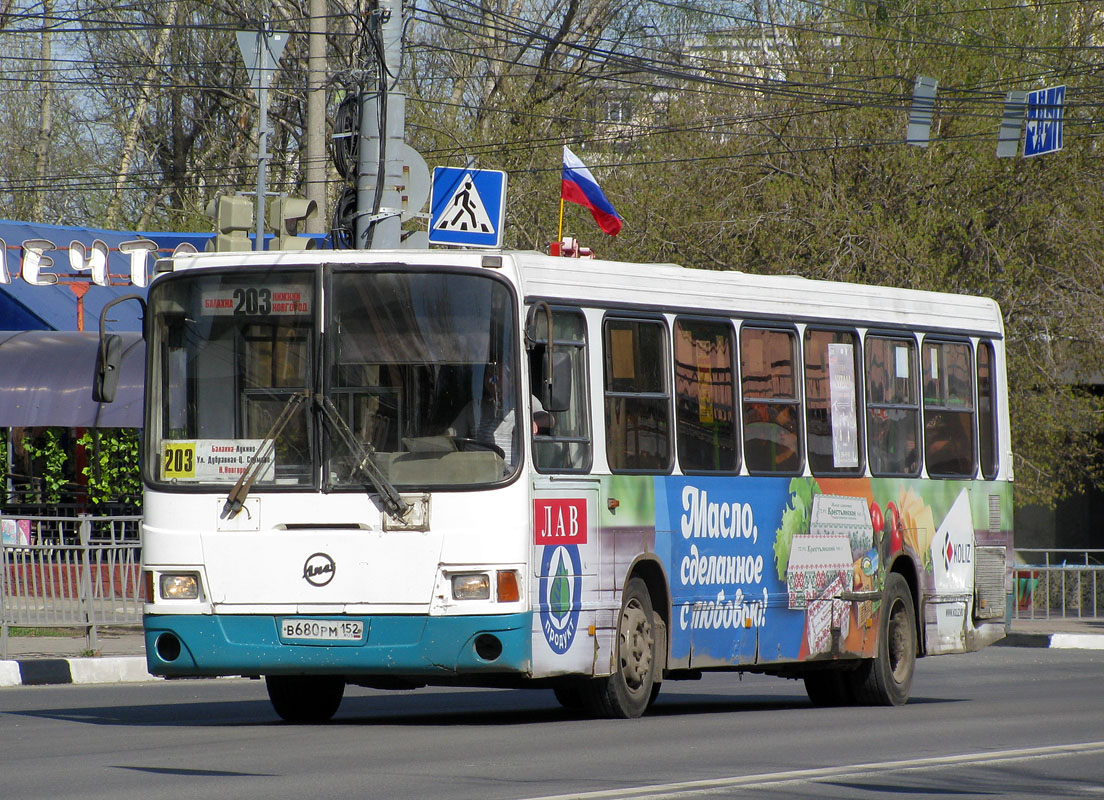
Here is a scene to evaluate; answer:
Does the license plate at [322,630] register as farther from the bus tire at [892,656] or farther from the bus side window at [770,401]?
the bus tire at [892,656]

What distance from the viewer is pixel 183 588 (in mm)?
10992

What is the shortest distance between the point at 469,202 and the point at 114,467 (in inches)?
536

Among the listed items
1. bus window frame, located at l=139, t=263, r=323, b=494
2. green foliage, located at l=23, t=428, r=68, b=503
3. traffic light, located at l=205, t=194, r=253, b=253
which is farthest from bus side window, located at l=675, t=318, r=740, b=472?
green foliage, located at l=23, t=428, r=68, b=503

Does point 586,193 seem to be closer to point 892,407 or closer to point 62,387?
point 892,407

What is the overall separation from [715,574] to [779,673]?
5.39 ft

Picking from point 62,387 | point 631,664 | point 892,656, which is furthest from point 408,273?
point 62,387

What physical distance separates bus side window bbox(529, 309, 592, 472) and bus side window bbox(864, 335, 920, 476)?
330 centimetres

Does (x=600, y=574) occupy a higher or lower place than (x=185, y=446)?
lower

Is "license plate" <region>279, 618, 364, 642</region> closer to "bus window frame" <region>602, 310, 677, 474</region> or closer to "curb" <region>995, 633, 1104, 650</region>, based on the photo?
"bus window frame" <region>602, 310, 677, 474</region>

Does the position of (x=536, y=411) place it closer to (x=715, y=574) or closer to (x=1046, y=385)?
(x=715, y=574)

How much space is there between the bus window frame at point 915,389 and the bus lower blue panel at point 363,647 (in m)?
4.24

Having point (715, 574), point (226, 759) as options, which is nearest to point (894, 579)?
point (715, 574)

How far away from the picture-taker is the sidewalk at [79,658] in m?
16.4

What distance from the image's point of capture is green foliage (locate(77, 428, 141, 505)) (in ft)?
91.6
